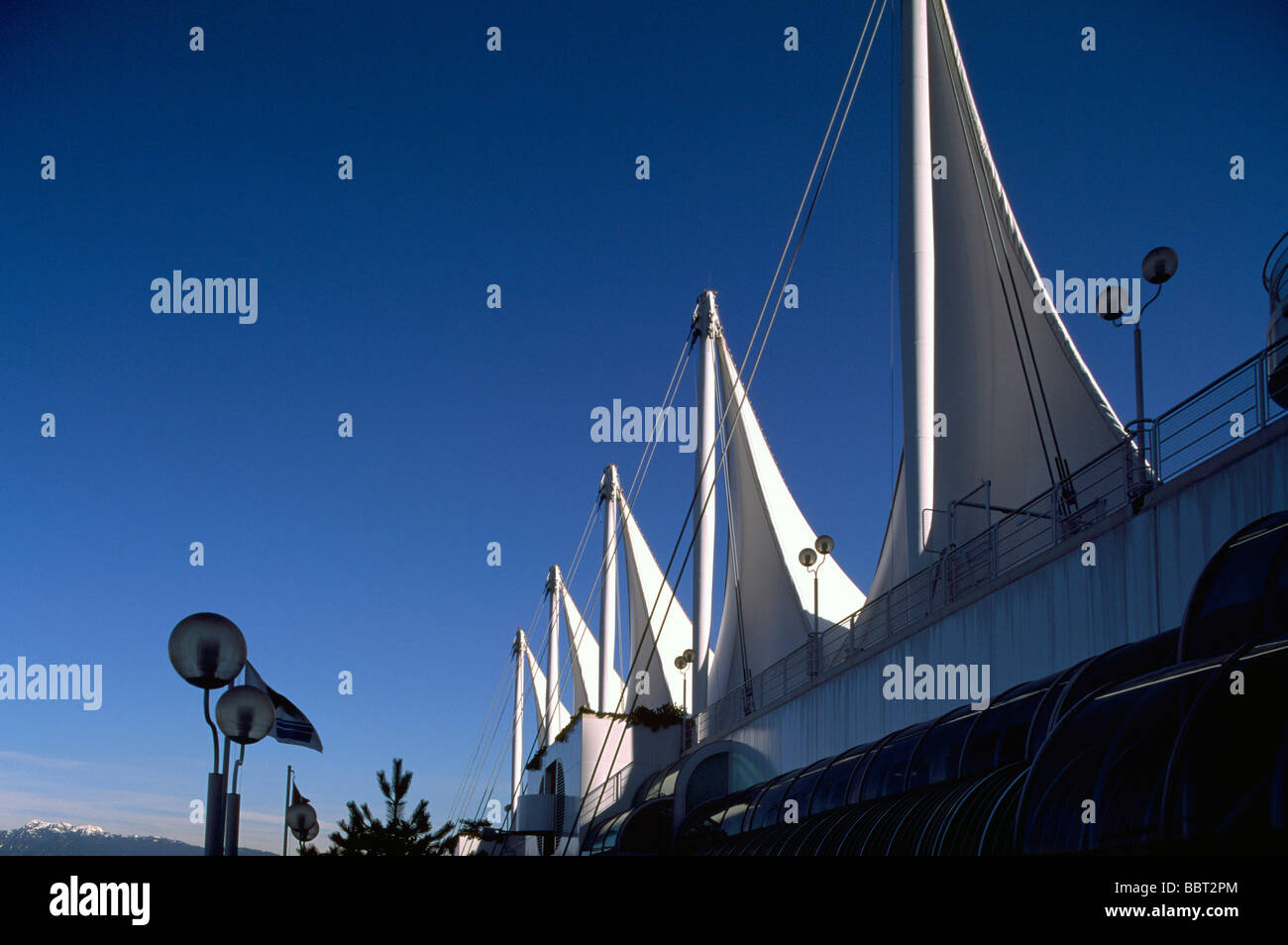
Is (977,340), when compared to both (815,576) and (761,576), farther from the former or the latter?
(761,576)

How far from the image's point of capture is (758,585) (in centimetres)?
4462

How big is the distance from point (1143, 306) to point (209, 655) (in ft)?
47.9

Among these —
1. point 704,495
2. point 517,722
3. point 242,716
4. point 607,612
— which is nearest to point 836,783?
point 242,716

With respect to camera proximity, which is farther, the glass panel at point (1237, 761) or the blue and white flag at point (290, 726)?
the blue and white flag at point (290, 726)

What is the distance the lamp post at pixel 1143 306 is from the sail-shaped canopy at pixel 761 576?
954 inches

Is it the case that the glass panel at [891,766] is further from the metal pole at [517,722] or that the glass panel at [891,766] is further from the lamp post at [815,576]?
the metal pole at [517,722]

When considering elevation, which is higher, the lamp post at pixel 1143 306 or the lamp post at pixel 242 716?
the lamp post at pixel 1143 306

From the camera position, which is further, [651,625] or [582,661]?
[582,661]

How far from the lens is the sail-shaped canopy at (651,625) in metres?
59.5

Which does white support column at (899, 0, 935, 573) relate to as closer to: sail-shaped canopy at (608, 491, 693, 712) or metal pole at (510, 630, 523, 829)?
sail-shaped canopy at (608, 491, 693, 712)

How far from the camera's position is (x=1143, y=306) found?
58.0 ft

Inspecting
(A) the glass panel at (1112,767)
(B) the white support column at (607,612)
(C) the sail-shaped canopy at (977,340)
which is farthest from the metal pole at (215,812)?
(B) the white support column at (607,612)
